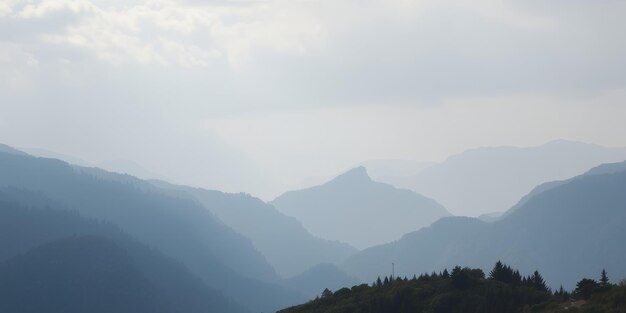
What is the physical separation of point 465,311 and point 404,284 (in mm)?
17631

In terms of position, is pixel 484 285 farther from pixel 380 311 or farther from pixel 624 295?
pixel 624 295

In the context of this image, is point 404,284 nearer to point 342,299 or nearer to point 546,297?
point 342,299

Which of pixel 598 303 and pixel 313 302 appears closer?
pixel 598 303

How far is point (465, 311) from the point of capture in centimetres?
9675

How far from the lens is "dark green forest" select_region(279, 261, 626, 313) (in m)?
83.2

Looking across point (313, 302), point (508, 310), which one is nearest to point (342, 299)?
point (313, 302)

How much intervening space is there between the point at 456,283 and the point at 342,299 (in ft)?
72.7

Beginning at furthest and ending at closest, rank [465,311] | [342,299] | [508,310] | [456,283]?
[342,299] < [456,283] < [465,311] < [508,310]

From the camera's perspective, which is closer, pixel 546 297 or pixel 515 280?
pixel 546 297

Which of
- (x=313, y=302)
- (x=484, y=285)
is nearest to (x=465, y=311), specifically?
(x=484, y=285)

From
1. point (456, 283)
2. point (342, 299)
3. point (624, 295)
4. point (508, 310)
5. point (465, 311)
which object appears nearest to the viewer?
point (624, 295)

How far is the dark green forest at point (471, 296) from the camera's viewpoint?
Answer: 83.2 m

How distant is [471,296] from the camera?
3920 inches

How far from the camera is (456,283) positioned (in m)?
105
